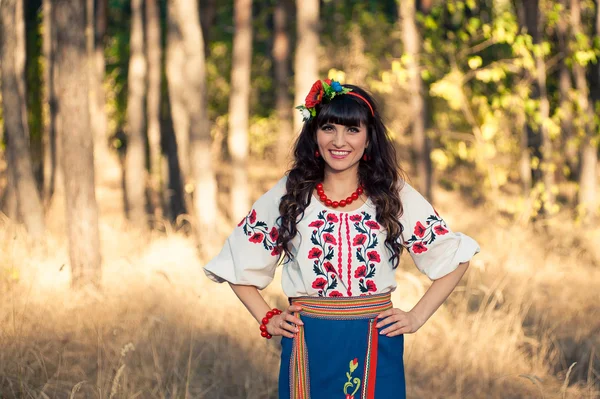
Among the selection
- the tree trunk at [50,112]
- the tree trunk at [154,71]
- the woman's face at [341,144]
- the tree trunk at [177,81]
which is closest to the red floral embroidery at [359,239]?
the woman's face at [341,144]

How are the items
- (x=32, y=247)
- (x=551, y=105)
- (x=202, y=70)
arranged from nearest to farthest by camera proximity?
(x=32, y=247) < (x=202, y=70) < (x=551, y=105)

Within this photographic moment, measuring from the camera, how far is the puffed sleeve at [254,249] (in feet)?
10.1

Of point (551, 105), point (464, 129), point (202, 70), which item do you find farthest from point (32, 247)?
point (464, 129)

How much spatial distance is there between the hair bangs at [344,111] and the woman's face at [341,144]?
0.8 inches

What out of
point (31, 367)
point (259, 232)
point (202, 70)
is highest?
point (202, 70)

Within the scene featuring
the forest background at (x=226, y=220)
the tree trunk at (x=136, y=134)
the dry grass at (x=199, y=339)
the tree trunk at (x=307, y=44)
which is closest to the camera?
the dry grass at (x=199, y=339)

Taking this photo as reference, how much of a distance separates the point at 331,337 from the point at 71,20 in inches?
162

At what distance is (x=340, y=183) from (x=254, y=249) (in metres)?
0.40

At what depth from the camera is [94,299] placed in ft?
19.8

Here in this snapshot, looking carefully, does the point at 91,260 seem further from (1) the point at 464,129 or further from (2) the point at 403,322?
(1) the point at 464,129

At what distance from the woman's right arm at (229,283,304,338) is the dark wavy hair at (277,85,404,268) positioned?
0.62 ft

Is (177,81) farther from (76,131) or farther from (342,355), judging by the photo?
(342,355)

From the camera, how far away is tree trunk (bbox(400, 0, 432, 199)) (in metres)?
11.4

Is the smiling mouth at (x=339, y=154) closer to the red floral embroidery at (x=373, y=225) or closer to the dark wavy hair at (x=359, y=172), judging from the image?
the dark wavy hair at (x=359, y=172)
